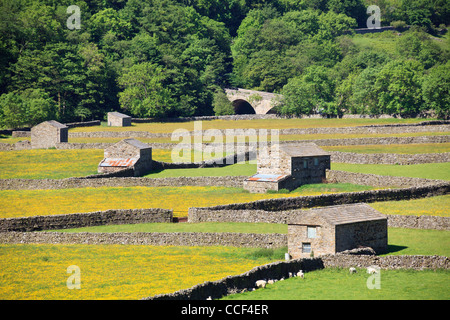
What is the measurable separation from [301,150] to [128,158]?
17.9 metres

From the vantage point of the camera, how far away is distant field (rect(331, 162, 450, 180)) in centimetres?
7712

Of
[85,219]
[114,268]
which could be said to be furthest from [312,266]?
[85,219]

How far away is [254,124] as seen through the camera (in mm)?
133750

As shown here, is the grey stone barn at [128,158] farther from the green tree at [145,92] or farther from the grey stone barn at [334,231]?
the green tree at [145,92]

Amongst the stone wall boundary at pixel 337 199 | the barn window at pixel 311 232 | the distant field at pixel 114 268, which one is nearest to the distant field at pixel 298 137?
the stone wall boundary at pixel 337 199

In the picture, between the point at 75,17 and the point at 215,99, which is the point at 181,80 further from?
the point at 75,17

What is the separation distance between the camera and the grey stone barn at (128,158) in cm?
8362

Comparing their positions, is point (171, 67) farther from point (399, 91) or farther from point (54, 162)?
point (54, 162)

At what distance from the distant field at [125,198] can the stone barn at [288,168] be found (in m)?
1.33

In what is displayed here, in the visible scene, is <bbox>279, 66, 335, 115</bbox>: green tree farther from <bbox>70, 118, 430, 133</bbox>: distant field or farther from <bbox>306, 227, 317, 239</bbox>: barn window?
<bbox>306, 227, 317, 239</bbox>: barn window

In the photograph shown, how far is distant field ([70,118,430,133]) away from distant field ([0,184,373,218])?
4928 centimetres

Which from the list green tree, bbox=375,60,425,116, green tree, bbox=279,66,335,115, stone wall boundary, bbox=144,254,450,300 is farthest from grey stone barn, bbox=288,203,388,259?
green tree, bbox=279,66,335,115
